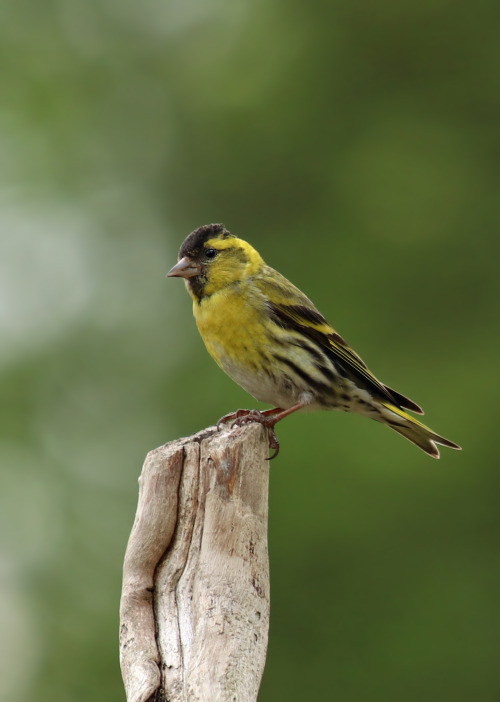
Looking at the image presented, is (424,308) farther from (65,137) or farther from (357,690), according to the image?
(65,137)

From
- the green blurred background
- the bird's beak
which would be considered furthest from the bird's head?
the green blurred background

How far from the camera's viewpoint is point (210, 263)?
23.3 feet

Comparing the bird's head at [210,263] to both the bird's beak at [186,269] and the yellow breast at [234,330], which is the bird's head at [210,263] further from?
the yellow breast at [234,330]

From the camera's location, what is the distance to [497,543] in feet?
37.2

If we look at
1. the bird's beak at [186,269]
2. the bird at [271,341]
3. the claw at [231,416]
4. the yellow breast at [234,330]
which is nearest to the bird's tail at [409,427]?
the bird at [271,341]

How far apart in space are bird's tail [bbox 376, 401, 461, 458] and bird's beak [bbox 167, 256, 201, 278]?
1.48m

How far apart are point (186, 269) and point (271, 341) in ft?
2.48

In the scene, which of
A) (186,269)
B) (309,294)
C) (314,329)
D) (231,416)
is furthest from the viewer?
(309,294)

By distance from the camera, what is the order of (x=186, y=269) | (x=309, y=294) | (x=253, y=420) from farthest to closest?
(x=309, y=294) < (x=186, y=269) < (x=253, y=420)

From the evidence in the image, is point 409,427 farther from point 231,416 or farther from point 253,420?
point 253,420

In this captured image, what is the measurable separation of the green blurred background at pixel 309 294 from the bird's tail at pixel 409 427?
3535mm

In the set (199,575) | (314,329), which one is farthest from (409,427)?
(199,575)

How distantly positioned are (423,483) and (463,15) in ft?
23.1

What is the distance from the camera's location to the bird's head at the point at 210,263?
7020 millimetres
